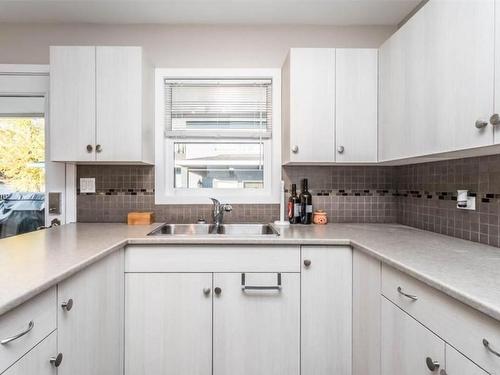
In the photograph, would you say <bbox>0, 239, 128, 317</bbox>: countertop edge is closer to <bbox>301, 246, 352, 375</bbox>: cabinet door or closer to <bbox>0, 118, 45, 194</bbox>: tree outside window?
<bbox>301, 246, 352, 375</bbox>: cabinet door

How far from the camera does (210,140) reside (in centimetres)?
244

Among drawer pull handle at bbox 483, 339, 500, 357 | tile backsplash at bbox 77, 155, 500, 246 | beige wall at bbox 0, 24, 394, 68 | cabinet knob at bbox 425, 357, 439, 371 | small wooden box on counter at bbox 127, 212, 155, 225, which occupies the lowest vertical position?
cabinet knob at bbox 425, 357, 439, 371

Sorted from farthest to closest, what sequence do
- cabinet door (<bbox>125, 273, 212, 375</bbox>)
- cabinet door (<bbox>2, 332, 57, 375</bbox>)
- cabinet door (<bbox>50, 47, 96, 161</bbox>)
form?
1. cabinet door (<bbox>50, 47, 96, 161</bbox>)
2. cabinet door (<bbox>125, 273, 212, 375</bbox>)
3. cabinet door (<bbox>2, 332, 57, 375</bbox>)

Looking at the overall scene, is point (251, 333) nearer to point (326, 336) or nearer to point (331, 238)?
point (326, 336)

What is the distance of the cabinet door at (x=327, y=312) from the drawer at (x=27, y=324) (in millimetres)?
1183

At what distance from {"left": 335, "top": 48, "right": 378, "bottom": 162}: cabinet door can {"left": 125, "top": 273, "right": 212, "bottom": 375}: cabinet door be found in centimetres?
123

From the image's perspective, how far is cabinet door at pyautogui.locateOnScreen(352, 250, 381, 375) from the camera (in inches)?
56.5

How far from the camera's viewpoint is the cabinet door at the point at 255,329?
173cm

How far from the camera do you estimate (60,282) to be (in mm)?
1115

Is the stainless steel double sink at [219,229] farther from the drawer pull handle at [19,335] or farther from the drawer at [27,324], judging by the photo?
the drawer pull handle at [19,335]

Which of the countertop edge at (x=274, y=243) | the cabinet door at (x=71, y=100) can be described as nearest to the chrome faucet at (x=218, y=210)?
the countertop edge at (x=274, y=243)

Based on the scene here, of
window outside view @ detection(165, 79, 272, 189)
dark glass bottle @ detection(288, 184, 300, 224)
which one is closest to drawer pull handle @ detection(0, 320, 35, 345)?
window outside view @ detection(165, 79, 272, 189)

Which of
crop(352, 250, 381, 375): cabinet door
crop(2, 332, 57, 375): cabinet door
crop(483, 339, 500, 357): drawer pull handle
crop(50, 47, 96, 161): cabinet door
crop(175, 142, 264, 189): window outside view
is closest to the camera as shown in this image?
crop(483, 339, 500, 357): drawer pull handle

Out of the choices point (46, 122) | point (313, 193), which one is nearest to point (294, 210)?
point (313, 193)
